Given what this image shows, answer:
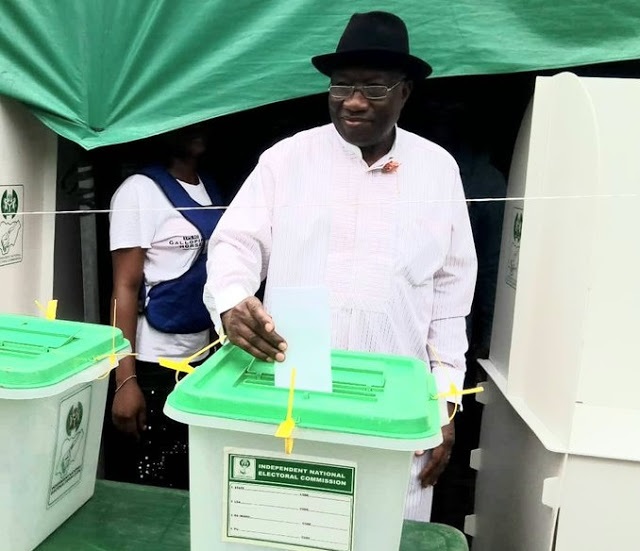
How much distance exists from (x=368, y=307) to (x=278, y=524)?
59cm

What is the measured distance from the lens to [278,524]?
0.80 meters

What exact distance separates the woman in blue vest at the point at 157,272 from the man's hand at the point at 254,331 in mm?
626

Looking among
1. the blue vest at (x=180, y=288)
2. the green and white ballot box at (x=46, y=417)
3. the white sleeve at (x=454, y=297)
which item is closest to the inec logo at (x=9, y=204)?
the blue vest at (x=180, y=288)

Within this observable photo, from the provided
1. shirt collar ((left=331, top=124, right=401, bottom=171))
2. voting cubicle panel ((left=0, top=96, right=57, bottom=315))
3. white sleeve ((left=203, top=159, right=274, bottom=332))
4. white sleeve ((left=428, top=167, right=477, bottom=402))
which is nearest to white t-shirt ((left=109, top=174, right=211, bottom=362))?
voting cubicle panel ((left=0, top=96, right=57, bottom=315))

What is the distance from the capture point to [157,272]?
1.63 meters

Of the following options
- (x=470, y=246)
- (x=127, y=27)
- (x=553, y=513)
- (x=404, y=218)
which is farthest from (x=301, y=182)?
(x=553, y=513)

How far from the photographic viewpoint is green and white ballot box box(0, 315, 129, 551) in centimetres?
88

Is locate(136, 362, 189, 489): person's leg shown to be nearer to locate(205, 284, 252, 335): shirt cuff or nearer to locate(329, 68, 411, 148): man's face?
locate(205, 284, 252, 335): shirt cuff

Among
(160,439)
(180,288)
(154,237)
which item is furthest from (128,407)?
(154,237)

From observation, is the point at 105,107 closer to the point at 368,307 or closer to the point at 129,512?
the point at 368,307

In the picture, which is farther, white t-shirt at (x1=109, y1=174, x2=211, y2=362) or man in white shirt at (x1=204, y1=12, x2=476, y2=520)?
white t-shirt at (x1=109, y1=174, x2=211, y2=362)

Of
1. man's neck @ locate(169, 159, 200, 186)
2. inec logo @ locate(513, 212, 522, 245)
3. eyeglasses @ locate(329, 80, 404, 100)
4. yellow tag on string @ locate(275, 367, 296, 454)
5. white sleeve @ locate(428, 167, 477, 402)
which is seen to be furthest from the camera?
man's neck @ locate(169, 159, 200, 186)

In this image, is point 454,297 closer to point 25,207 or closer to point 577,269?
point 577,269

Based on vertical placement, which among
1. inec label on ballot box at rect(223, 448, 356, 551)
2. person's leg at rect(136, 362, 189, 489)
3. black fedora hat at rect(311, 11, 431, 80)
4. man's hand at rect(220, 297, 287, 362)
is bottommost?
person's leg at rect(136, 362, 189, 489)
